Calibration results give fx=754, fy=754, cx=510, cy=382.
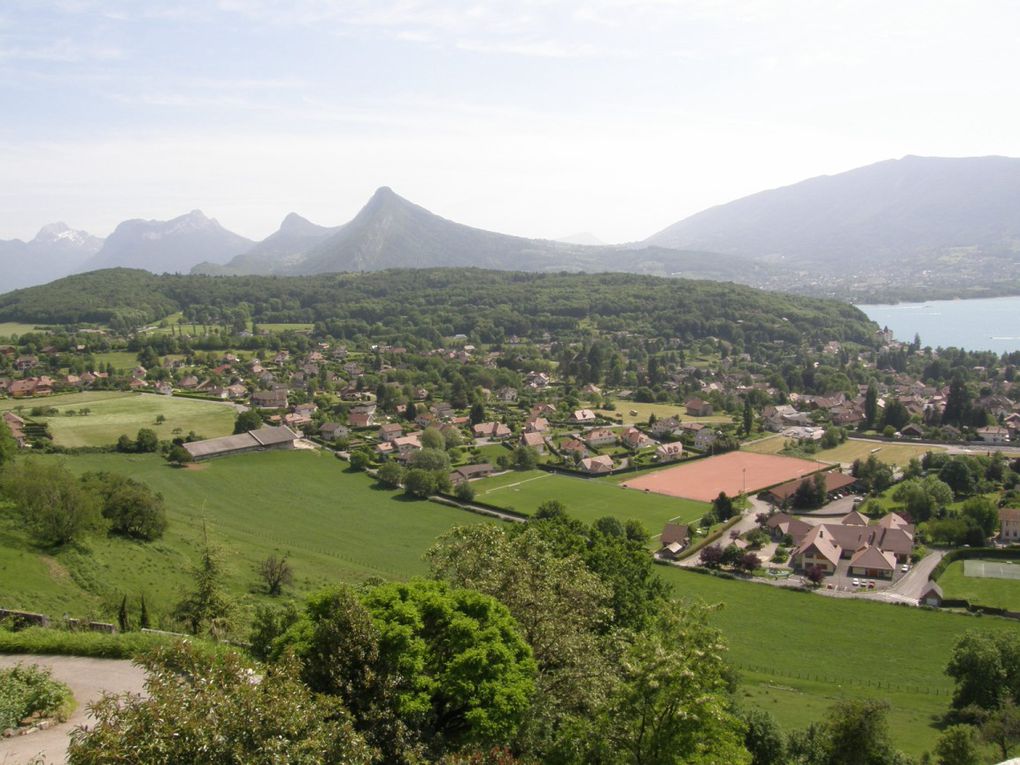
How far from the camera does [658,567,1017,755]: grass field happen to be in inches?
701

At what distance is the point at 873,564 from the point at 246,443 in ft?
106

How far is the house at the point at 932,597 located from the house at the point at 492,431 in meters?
27.6

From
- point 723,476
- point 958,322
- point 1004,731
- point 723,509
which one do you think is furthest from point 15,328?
point 958,322

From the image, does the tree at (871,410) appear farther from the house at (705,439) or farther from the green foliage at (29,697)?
the green foliage at (29,697)

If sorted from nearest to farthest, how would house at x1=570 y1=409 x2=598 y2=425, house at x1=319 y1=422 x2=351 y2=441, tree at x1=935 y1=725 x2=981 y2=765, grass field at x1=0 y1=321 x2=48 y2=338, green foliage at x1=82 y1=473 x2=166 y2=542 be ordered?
tree at x1=935 y1=725 x2=981 y2=765 → green foliage at x1=82 y1=473 x2=166 y2=542 → house at x1=319 y1=422 x2=351 y2=441 → house at x1=570 y1=409 x2=598 y2=425 → grass field at x1=0 y1=321 x2=48 y2=338

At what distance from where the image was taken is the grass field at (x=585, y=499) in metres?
34.5

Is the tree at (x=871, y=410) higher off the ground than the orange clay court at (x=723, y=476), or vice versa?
the tree at (x=871, y=410)

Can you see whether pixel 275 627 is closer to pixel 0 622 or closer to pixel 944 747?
pixel 0 622

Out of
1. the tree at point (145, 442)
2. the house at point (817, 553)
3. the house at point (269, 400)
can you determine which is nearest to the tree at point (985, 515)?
the house at point (817, 553)

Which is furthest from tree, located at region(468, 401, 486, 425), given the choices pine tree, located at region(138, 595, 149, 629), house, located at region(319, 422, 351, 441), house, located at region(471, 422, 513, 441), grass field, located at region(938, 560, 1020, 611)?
pine tree, located at region(138, 595, 149, 629)

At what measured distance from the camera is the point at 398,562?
2762 cm

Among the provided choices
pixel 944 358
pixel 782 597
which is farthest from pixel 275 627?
pixel 944 358

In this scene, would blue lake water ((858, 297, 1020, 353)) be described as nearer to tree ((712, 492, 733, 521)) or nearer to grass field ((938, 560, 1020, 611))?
tree ((712, 492, 733, 521))

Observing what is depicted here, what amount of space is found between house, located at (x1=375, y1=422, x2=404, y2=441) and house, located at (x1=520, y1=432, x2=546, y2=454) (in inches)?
314
